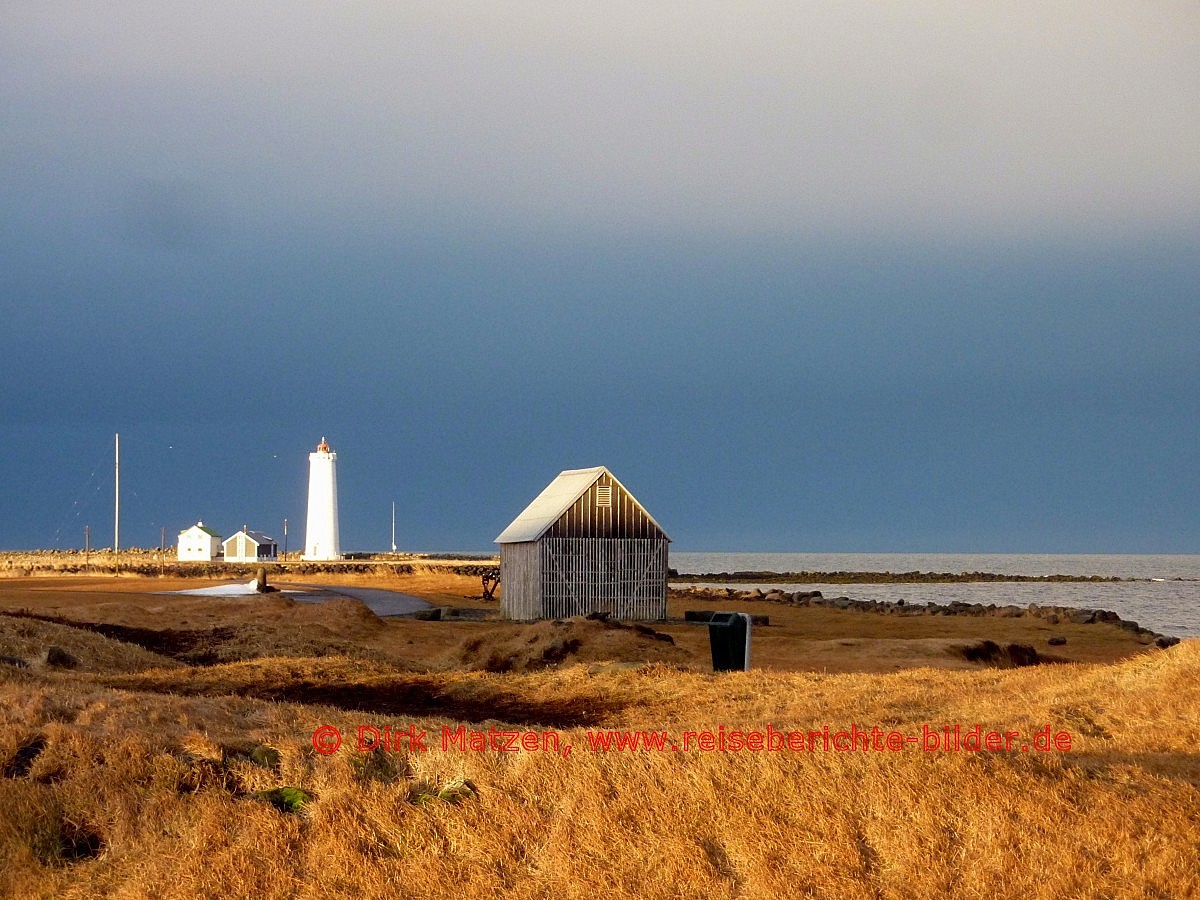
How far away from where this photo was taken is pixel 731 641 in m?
22.2

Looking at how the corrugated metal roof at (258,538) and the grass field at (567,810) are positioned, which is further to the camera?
the corrugated metal roof at (258,538)

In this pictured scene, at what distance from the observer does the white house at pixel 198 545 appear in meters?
111

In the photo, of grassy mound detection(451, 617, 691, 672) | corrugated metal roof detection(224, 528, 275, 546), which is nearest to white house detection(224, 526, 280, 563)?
corrugated metal roof detection(224, 528, 275, 546)

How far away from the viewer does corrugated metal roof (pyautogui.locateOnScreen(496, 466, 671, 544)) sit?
4304 centimetres

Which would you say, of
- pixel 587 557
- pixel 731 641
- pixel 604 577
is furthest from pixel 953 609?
pixel 731 641

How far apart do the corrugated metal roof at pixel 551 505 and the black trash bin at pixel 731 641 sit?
20.4m

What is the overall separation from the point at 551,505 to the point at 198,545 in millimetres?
75681

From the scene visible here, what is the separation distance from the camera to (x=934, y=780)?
798 cm

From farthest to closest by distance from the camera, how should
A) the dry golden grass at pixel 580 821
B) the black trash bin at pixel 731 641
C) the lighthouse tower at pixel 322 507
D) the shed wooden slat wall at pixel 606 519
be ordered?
the lighthouse tower at pixel 322 507 → the shed wooden slat wall at pixel 606 519 → the black trash bin at pixel 731 641 → the dry golden grass at pixel 580 821

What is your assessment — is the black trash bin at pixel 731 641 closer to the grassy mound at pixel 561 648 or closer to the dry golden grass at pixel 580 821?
the grassy mound at pixel 561 648

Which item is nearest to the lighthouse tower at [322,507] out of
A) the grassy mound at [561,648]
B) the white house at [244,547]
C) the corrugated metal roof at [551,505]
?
the white house at [244,547]

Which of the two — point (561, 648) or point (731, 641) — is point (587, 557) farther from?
point (731, 641)

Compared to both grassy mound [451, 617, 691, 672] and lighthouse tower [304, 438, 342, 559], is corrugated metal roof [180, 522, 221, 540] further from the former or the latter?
grassy mound [451, 617, 691, 672]

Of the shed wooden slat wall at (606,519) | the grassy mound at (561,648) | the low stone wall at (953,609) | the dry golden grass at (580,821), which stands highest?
the shed wooden slat wall at (606,519)
